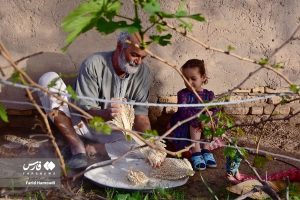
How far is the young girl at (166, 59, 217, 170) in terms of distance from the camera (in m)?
4.32

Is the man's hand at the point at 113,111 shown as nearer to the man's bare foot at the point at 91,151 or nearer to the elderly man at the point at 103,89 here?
the elderly man at the point at 103,89

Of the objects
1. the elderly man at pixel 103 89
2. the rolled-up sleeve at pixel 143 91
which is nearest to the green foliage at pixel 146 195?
the elderly man at pixel 103 89

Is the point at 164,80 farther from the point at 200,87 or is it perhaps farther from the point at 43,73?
the point at 43,73

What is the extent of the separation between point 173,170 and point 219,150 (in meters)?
0.91

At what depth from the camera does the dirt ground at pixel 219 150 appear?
12.8 feet

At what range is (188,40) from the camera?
466cm

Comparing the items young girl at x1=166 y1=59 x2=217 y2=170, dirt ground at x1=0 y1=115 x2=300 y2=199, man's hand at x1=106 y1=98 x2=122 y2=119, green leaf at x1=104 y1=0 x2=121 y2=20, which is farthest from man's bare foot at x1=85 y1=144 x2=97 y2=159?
green leaf at x1=104 y1=0 x2=121 y2=20

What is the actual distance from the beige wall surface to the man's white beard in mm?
461

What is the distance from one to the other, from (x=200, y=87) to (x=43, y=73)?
4.33 feet

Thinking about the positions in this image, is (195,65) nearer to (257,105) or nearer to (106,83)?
(106,83)

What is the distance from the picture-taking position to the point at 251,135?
4855mm

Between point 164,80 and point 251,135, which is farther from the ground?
point 164,80

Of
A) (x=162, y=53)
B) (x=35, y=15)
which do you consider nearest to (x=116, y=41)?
(x=162, y=53)

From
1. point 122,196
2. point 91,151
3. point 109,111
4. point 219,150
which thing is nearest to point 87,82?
point 109,111
